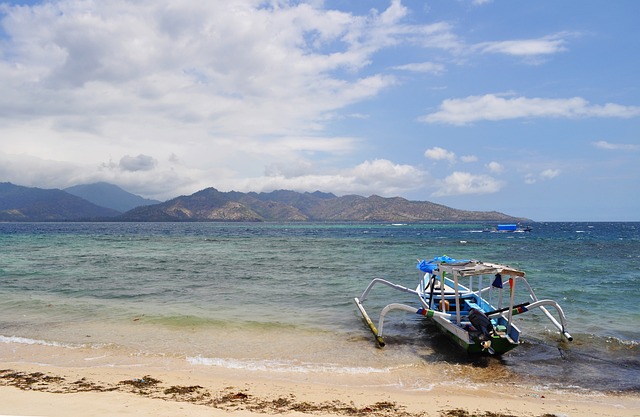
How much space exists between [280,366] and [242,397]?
2.36 metres

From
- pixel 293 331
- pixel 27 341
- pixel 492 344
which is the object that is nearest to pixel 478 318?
pixel 492 344

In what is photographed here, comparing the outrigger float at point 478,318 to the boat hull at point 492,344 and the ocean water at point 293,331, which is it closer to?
the boat hull at point 492,344

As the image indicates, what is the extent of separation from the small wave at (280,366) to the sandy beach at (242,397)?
0.59 metres

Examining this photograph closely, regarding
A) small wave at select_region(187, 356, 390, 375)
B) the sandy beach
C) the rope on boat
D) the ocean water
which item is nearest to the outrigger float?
the ocean water

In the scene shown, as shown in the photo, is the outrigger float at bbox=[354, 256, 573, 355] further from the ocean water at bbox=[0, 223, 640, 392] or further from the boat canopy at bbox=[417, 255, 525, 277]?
the ocean water at bbox=[0, 223, 640, 392]

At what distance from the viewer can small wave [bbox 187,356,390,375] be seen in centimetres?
1047

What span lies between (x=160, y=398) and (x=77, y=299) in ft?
43.7

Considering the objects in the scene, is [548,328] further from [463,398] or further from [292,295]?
[292,295]

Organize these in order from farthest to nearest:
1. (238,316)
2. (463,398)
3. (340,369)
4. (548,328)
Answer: (238,316), (548,328), (340,369), (463,398)

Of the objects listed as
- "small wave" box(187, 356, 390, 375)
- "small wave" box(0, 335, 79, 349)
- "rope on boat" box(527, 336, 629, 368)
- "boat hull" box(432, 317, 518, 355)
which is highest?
"boat hull" box(432, 317, 518, 355)

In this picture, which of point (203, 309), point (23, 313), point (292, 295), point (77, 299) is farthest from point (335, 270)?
point (23, 313)

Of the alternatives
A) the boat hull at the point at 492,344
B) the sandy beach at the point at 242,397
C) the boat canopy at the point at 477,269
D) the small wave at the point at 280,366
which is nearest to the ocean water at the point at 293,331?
the small wave at the point at 280,366

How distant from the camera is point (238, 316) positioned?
16031 millimetres

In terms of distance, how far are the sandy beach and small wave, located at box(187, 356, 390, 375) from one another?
0.59 m
